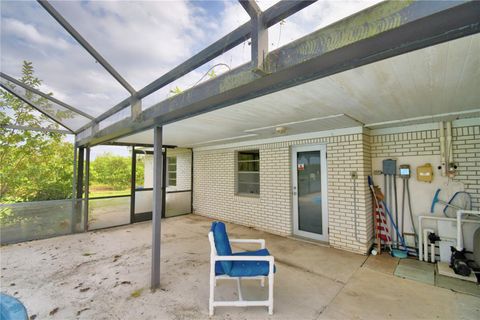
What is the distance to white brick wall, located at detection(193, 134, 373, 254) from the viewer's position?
12.8 feet

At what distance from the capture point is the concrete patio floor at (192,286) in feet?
7.47

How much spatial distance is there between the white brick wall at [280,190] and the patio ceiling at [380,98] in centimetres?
60

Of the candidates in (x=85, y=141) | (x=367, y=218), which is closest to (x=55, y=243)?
(x=85, y=141)

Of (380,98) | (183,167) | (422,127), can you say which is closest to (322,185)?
(422,127)

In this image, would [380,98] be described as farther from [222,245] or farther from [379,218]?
[379,218]

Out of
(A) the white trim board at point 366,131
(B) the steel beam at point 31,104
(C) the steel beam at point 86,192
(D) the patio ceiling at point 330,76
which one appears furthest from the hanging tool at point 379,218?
(B) the steel beam at point 31,104

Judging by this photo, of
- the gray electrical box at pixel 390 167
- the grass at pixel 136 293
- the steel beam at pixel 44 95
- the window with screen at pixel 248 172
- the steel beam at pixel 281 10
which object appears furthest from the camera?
the window with screen at pixel 248 172

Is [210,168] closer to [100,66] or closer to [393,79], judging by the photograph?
[100,66]

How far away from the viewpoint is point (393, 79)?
191cm

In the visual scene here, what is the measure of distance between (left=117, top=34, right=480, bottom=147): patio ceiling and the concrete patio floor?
2.33 m

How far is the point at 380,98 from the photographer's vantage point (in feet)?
7.94

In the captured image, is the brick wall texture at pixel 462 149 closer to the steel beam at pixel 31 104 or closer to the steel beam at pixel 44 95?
the steel beam at pixel 44 95

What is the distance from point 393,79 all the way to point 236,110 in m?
1.74

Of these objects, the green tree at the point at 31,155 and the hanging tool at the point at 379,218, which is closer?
the hanging tool at the point at 379,218
